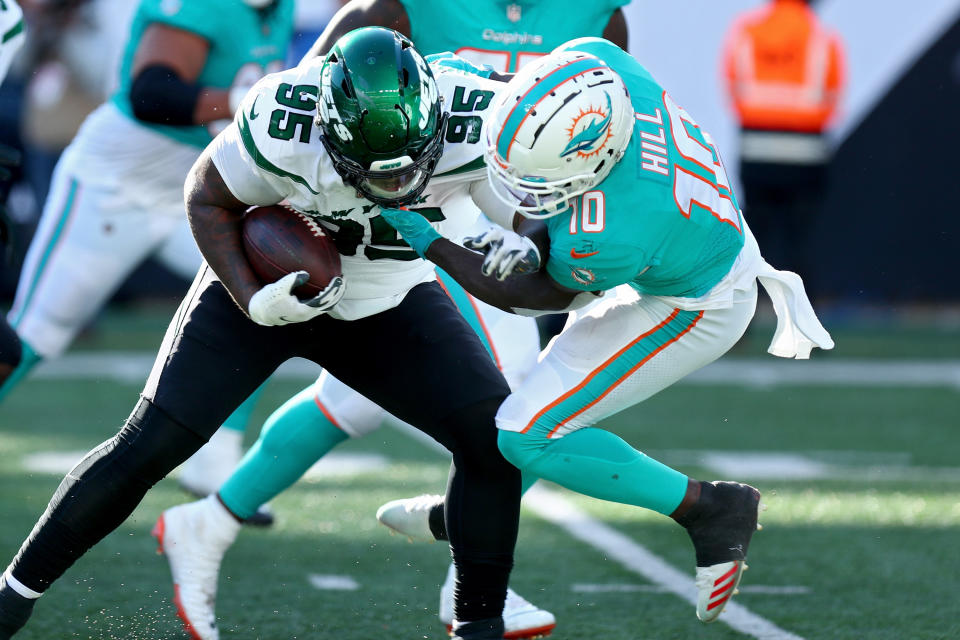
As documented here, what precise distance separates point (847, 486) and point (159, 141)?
8.80 feet

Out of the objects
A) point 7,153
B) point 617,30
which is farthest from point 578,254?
point 7,153

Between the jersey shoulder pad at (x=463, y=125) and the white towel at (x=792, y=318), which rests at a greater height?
the jersey shoulder pad at (x=463, y=125)

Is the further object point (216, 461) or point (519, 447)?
point (216, 461)

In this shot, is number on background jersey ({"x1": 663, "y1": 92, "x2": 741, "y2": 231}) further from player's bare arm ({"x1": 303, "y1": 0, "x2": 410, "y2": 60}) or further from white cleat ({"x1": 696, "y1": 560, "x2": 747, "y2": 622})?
player's bare arm ({"x1": 303, "y1": 0, "x2": 410, "y2": 60})

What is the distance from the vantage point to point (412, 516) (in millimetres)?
3436

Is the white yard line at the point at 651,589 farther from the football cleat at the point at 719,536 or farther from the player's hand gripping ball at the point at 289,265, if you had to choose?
the player's hand gripping ball at the point at 289,265

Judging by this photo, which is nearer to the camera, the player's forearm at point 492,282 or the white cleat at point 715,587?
the player's forearm at point 492,282

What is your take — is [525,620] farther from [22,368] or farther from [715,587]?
[22,368]

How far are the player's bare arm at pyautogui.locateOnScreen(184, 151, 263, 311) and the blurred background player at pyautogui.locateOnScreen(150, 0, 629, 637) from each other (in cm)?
63

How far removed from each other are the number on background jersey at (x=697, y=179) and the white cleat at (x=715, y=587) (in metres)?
0.75

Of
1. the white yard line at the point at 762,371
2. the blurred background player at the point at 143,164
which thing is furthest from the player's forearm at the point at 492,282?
the white yard line at the point at 762,371

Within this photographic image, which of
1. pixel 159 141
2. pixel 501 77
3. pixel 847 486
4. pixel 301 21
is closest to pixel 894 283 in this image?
pixel 301 21

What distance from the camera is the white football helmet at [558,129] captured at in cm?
281

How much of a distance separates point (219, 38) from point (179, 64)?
185 millimetres
